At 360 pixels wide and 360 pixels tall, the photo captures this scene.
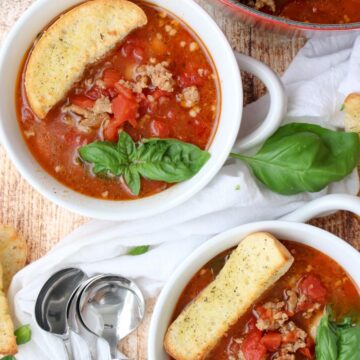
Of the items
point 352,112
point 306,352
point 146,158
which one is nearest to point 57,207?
point 146,158

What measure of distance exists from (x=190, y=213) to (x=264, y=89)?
70 cm

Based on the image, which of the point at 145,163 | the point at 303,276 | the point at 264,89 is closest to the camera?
the point at 145,163

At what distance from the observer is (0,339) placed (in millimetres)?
3145

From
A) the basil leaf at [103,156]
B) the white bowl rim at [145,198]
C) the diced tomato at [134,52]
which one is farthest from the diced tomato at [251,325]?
the diced tomato at [134,52]

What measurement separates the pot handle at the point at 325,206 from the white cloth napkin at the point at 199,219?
4.3 inches

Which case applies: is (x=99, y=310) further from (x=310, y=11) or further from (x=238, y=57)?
(x=310, y=11)

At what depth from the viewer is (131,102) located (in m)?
2.89

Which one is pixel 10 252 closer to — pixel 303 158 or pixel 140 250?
pixel 140 250

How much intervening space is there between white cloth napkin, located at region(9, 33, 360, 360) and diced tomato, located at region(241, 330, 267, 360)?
46 centimetres

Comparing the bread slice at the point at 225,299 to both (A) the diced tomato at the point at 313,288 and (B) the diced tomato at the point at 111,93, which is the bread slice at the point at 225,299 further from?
(B) the diced tomato at the point at 111,93

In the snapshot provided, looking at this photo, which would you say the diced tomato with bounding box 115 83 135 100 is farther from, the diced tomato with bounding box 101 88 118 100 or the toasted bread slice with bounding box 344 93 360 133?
the toasted bread slice with bounding box 344 93 360 133

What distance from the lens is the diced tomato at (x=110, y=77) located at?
9.56 feet

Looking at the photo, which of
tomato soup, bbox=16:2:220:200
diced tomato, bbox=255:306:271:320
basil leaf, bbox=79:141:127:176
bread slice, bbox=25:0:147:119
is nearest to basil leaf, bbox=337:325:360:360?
diced tomato, bbox=255:306:271:320

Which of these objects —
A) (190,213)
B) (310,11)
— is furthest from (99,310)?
(310,11)
